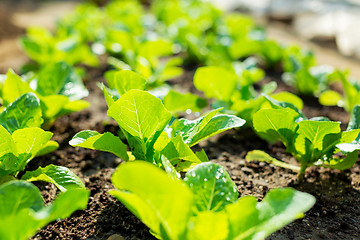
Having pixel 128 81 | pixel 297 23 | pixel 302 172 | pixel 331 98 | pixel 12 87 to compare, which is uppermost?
pixel 128 81

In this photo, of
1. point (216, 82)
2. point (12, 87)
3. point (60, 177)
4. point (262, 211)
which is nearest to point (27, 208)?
point (60, 177)

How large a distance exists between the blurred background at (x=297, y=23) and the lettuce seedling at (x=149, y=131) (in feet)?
8.80

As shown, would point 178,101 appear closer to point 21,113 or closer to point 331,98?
point 21,113

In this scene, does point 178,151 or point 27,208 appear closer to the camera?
point 27,208

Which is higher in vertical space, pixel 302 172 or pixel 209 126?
pixel 209 126

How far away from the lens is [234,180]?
1.93 m

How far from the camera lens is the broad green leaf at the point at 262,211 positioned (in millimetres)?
1127

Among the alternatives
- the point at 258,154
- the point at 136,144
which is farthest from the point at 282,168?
the point at 136,144

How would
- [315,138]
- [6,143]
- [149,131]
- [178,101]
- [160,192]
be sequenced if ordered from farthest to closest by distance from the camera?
[178,101] < [315,138] < [149,131] < [6,143] < [160,192]

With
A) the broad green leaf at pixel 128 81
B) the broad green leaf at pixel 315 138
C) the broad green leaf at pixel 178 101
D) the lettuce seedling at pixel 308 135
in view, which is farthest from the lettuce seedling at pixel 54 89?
the broad green leaf at pixel 315 138

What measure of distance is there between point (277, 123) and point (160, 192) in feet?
2.85

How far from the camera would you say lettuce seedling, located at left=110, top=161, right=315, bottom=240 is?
1011 millimetres

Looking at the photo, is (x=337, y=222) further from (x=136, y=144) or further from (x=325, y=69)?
(x=325, y=69)

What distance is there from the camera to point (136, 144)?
5.53 feet
